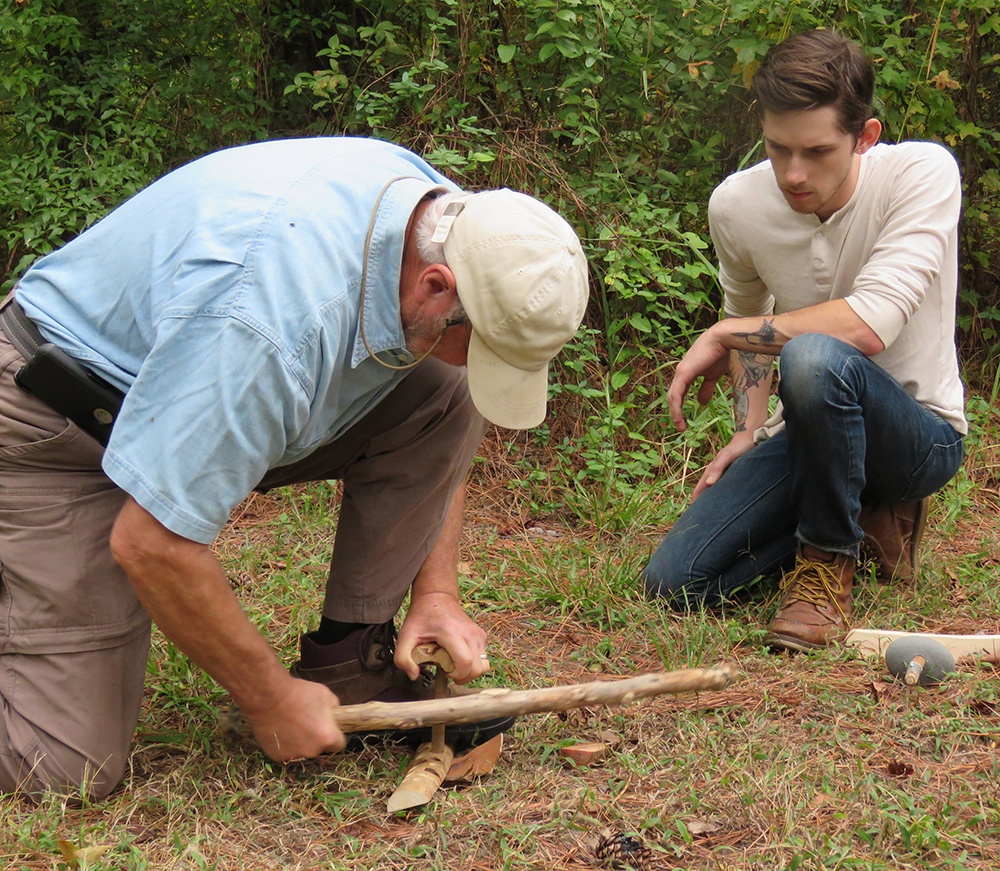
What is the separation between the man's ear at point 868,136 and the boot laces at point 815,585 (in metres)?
1.16

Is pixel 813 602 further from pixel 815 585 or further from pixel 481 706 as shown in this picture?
pixel 481 706

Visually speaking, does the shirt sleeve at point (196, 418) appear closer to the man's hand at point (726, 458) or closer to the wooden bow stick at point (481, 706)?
the wooden bow stick at point (481, 706)

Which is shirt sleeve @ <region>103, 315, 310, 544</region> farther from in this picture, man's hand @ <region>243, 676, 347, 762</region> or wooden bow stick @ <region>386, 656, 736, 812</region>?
wooden bow stick @ <region>386, 656, 736, 812</region>

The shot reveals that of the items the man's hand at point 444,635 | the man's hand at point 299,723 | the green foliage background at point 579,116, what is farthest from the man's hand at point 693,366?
the man's hand at point 299,723

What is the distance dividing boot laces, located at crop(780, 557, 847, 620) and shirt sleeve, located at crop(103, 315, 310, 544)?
1.71m

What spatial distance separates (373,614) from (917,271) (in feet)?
5.51

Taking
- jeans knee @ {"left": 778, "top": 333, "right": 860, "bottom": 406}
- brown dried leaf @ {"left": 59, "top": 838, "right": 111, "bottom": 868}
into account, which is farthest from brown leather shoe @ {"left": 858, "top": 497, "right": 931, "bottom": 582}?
brown dried leaf @ {"left": 59, "top": 838, "right": 111, "bottom": 868}

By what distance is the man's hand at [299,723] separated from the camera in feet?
7.13

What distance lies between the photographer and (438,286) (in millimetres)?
2057

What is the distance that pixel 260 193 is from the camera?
203 cm

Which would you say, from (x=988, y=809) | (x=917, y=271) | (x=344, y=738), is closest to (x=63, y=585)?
(x=344, y=738)

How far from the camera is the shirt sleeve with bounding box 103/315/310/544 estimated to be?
186 cm

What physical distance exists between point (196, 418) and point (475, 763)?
1.01m

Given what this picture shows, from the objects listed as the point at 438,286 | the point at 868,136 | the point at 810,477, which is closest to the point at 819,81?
the point at 868,136
